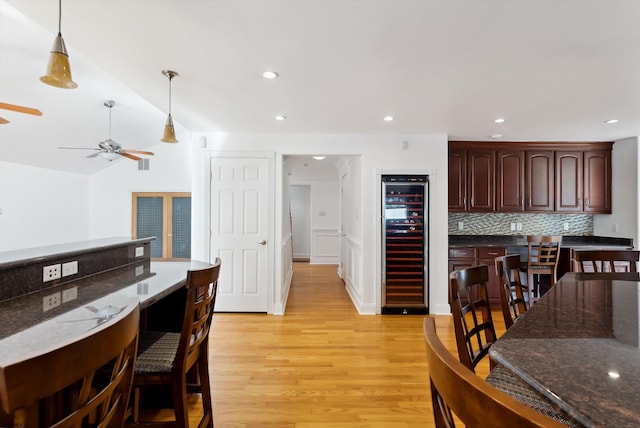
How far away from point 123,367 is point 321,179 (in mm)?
7233

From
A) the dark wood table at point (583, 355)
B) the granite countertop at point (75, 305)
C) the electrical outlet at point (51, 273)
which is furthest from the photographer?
the electrical outlet at point (51, 273)

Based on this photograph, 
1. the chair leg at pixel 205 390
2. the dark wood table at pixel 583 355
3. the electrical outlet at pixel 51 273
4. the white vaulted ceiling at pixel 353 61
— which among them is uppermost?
the white vaulted ceiling at pixel 353 61

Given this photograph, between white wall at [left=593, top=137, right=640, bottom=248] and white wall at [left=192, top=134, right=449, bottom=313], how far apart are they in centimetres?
258

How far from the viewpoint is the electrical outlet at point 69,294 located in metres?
1.40

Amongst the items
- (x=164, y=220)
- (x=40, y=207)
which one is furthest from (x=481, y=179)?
(x=40, y=207)

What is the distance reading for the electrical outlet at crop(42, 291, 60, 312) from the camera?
128cm

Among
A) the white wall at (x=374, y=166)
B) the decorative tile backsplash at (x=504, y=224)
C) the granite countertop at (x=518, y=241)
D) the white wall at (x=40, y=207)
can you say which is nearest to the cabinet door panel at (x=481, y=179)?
the decorative tile backsplash at (x=504, y=224)

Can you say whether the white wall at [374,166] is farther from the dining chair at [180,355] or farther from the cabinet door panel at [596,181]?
the dining chair at [180,355]

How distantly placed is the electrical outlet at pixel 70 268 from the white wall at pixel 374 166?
7.85 ft

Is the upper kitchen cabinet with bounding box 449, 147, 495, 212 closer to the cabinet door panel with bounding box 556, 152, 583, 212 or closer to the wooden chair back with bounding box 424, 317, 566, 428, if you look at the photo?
the cabinet door panel with bounding box 556, 152, 583, 212

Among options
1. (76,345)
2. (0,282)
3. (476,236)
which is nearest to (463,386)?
(76,345)

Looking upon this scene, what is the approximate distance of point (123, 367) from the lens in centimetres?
74

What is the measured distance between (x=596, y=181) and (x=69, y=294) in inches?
240

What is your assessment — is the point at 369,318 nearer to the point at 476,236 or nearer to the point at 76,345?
the point at 476,236
